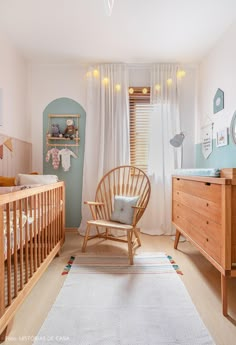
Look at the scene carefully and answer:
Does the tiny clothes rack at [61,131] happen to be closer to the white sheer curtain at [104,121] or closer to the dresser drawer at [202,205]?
the white sheer curtain at [104,121]

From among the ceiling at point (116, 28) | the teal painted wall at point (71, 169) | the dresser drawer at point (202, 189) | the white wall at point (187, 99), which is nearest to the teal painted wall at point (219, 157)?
the white wall at point (187, 99)

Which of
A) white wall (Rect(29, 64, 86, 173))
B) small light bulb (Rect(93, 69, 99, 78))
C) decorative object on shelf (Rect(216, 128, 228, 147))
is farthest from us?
white wall (Rect(29, 64, 86, 173))

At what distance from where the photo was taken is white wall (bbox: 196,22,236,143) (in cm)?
238

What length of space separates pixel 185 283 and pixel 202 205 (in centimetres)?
67

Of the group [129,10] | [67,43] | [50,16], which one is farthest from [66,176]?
[129,10]

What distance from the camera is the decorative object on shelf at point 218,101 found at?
2.60m

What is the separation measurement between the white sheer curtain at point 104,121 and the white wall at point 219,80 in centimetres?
104

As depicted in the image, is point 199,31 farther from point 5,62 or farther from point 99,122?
point 5,62

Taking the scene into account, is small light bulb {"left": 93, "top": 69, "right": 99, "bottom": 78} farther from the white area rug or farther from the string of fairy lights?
the white area rug

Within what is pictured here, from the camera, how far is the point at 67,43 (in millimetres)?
Answer: 2744

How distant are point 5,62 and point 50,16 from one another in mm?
802

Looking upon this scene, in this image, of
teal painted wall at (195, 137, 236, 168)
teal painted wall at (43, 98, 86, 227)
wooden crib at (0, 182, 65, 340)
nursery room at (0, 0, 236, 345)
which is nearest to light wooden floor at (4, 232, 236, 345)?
nursery room at (0, 0, 236, 345)

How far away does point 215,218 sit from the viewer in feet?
5.25

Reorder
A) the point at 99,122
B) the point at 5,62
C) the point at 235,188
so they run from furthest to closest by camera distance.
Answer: the point at 99,122 < the point at 5,62 < the point at 235,188
